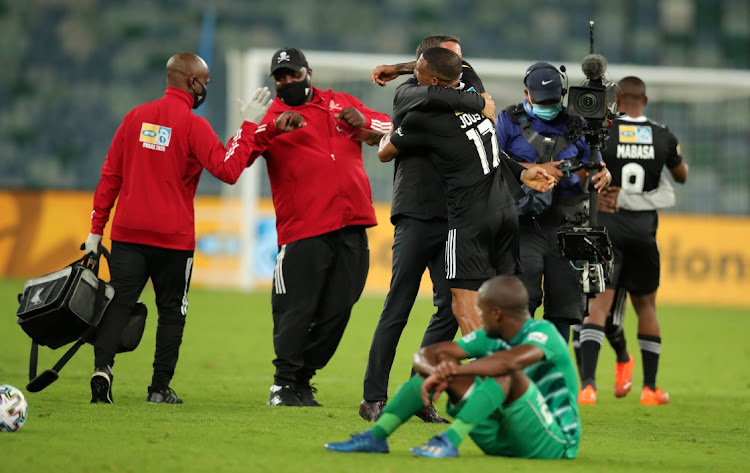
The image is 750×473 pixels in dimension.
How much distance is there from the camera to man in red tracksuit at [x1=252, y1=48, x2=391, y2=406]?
22.7ft

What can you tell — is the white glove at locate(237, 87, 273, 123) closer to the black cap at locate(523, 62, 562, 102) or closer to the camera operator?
the camera operator

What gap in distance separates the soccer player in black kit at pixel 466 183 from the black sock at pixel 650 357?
8.32ft

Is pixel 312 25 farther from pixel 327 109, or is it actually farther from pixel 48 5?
pixel 327 109

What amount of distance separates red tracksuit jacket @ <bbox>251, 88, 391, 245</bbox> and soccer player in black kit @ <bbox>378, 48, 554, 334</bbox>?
3.16ft

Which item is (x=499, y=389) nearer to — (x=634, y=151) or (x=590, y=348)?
(x=590, y=348)

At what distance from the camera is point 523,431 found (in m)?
4.70

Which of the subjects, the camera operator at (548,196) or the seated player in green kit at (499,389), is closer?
the seated player in green kit at (499,389)

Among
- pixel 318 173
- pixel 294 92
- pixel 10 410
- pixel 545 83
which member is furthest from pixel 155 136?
pixel 545 83

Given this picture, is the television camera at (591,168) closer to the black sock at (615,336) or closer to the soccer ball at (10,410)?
the black sock at (615,336)

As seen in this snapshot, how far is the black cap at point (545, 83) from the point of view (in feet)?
22.0

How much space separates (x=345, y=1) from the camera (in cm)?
2605

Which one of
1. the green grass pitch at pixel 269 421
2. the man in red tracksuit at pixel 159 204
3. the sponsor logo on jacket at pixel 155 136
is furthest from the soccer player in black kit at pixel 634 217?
the sponsor logo on jacket at pixel 155 136

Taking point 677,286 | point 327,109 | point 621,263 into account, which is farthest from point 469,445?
point 677,286

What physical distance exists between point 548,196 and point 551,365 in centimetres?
200
